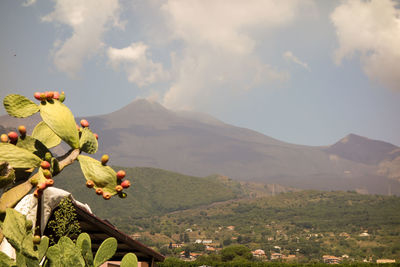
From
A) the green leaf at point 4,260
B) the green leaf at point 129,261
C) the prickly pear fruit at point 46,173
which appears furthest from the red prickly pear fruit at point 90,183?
the green leaf at point 4,260

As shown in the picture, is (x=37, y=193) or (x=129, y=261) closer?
(x=37, y=193)

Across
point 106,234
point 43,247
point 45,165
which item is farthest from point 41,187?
point 106,234

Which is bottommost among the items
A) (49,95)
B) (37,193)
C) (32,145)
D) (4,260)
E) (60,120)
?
(4,260)

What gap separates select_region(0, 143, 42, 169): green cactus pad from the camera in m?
4.77

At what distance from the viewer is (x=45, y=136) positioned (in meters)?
5.52

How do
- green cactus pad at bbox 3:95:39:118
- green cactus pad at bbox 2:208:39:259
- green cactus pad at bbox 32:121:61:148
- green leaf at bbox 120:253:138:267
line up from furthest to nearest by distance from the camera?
green cactus pad at bbox 32:121:61:148
green leaf at bbox 120:253:138:267
green cactus pad at bbox 3:95:39:118
green cactus pad at bbox 2:208:39:259

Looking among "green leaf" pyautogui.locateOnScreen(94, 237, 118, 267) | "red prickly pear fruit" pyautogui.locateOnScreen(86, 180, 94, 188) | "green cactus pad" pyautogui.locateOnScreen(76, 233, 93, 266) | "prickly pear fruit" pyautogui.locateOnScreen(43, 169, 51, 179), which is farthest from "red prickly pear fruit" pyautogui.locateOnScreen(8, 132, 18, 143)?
"green leaf" pyautogui.locateOnScreen(94, 237, 118, 267)

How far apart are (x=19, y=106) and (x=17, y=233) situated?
155cm

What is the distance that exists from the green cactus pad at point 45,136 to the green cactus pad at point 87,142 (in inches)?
17.2

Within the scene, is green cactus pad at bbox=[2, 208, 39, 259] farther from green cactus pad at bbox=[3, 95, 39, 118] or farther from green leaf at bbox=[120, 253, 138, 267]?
green cactus pad at bbox=[3, 95, 39, 118]

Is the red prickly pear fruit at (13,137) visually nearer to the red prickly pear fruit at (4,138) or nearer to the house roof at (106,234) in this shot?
the red prickly pear fruit at (4,138)

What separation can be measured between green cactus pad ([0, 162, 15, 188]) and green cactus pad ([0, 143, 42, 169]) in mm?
128

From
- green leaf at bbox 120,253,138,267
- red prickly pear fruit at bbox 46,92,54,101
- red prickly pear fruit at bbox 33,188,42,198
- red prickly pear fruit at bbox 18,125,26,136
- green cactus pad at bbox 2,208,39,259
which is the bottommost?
green leaf at bbox 120,253,138,267

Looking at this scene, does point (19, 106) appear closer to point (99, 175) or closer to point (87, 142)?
point (87, 142)
